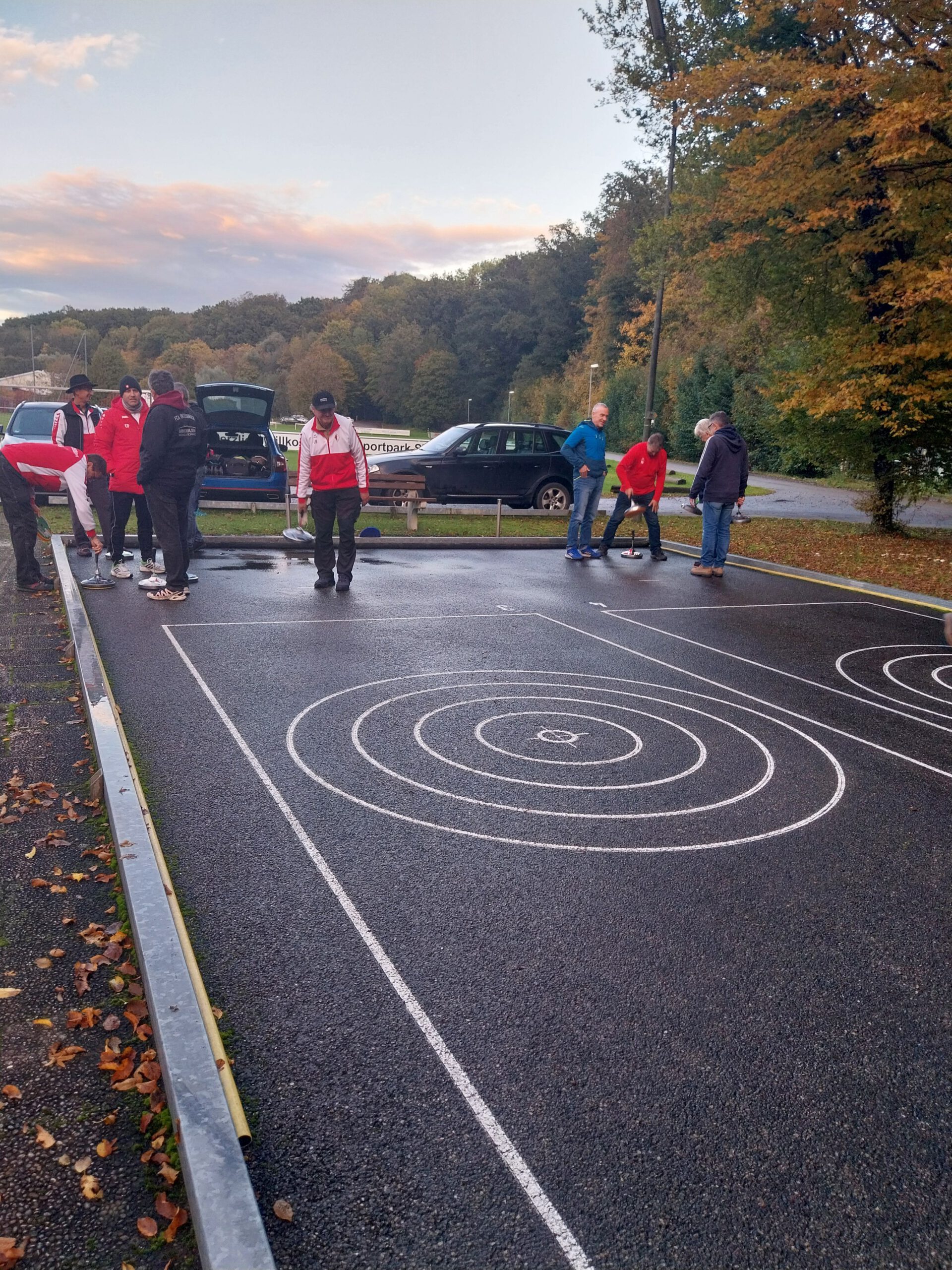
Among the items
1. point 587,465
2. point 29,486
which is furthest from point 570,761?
point 587,465

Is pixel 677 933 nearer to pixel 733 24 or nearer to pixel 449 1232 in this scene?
pixel 449 1232

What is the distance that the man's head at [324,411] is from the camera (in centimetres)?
1041

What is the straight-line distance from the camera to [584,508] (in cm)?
1429

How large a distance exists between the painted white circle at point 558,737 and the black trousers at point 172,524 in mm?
4823

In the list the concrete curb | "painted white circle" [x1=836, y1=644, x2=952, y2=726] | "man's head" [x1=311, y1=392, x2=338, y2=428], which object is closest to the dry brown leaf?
"painted white circle" [x1=836, y1=644, x2=952, y2=726]

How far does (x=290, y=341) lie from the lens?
118938 mm

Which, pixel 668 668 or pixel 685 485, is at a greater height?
pixel 685 485

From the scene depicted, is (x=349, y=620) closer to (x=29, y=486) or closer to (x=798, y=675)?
(x=29, y=486)

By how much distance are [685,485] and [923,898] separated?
84.3 ft

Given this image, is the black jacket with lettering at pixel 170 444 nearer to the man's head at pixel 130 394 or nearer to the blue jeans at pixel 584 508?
the man's head at pixel 130 394

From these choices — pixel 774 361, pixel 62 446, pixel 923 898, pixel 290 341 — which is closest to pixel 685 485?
pixel 774 361

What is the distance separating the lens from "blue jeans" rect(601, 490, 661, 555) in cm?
1454

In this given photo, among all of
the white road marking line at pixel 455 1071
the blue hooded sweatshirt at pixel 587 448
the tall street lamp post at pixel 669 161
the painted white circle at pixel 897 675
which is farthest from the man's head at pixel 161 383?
the tall street lamp post at pixel 669 161

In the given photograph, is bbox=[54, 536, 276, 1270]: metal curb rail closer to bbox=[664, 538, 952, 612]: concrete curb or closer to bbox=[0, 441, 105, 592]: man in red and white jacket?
bbox=[0, 441, 105, 592]: man in red and white jacket
